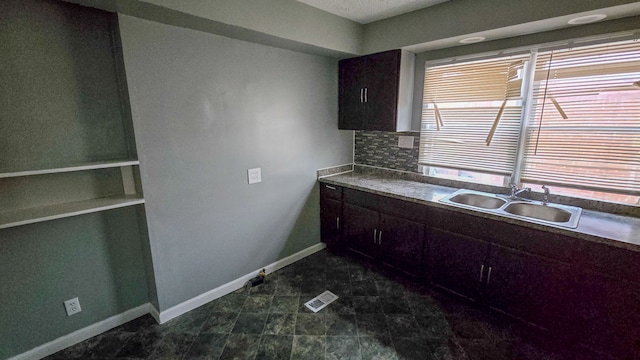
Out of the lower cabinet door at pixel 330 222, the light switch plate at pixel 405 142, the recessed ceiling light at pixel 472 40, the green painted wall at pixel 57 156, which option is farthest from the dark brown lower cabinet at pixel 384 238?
the green painted wall at pixel 57 156

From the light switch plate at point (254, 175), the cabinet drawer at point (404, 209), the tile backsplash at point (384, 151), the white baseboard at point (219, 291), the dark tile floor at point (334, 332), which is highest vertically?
the tile backsplash at point (384, 151)

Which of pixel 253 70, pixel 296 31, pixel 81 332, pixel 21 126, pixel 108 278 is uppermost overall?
pixel 296 31

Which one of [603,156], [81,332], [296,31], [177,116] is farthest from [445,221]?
[81,332]

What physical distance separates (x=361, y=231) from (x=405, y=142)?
1068 mm

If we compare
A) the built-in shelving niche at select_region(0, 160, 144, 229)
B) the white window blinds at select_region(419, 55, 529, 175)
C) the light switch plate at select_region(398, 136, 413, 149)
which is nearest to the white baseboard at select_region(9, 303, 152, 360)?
the built-in shelving niche at select_region(0, 160, 144, 229)

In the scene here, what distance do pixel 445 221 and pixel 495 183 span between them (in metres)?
0.69

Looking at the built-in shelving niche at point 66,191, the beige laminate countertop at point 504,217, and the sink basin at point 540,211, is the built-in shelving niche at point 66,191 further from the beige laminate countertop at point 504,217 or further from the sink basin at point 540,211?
the sink basin at point 540,211

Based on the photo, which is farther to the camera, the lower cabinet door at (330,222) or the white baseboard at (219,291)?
the lower cabinet door at (330,222)

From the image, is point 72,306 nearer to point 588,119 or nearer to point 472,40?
point 472,40

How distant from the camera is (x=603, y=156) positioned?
6.42 feet

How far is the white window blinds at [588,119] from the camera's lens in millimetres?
1833

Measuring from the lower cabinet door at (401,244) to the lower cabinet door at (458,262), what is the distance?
0.11 meters

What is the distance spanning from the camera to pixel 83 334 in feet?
6.26

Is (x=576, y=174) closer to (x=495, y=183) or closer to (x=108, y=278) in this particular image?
(x=495, y=183)
